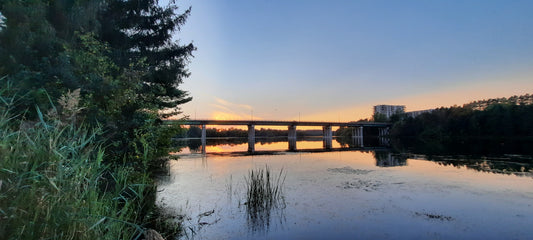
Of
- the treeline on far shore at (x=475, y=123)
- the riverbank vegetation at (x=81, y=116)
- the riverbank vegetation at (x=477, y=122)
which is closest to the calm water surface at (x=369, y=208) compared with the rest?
the riverbank vegetation at (x=81, y=116)

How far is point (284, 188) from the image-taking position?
46.4 feet

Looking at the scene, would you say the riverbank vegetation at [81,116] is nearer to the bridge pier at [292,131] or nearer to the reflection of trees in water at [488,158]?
the reflection of trees in water at [488,158]

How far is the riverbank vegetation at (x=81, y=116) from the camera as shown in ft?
10.4

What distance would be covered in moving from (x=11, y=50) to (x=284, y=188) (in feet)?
40.3

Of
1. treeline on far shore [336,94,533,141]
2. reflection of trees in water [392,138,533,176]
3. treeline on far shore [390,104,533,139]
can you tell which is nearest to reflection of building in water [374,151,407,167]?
reflection of trees in water [392,138,533,176]

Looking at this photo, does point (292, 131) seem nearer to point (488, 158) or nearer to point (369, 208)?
point (488, 158)

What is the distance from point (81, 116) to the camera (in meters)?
→ 7.16

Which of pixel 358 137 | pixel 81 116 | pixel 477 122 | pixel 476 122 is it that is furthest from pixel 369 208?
pixel 358 137

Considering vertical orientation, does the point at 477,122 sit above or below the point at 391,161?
above

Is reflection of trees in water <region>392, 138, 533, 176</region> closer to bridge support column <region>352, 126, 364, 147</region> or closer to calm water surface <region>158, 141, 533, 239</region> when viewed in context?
calm water surface <region>158, 141, 533, 239</region>

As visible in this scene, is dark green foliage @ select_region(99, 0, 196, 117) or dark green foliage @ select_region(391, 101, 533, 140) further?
dark green foliage @ select_region(391, 101, 533, 140)

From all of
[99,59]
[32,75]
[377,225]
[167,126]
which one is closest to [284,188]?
[377,225]

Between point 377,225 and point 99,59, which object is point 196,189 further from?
point 377,225

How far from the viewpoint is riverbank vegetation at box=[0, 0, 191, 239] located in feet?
10.4
